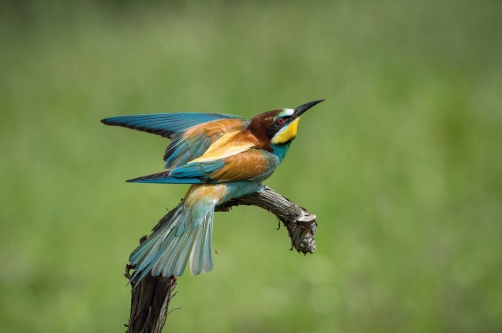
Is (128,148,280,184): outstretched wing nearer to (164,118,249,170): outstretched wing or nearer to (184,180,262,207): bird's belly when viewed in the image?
(184,180,262,207): bird's belly

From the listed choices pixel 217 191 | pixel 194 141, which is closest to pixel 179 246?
pixel 217 191

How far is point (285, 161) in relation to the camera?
4.99 m

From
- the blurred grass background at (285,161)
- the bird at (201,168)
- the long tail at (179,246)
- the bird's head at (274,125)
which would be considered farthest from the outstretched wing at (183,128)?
the blurred grass background at (285,161)

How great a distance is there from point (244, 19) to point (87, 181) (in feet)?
6.92

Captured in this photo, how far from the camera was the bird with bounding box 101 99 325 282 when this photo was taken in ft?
7.61

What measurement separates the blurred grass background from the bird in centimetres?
164

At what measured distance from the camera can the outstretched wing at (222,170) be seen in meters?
2.43

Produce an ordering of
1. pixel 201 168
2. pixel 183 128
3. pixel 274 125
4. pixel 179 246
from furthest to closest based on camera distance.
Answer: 1. pixel 183 128
2. pixel 274 125
3. pixel 201 168
4. pixel 179 246

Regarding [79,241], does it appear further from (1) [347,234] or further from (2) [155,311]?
(2) [155,311]

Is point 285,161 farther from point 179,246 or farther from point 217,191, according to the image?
point 179,246

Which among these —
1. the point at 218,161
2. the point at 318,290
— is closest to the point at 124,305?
the point at 318,290

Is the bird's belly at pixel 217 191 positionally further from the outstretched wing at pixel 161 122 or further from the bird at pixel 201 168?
the outstretched wing at pixel 161 122

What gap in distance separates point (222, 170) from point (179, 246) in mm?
307

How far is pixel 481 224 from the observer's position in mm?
4797
